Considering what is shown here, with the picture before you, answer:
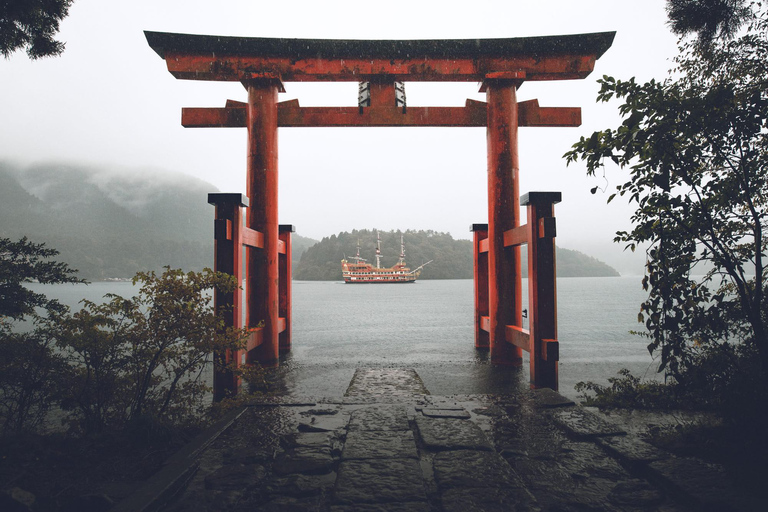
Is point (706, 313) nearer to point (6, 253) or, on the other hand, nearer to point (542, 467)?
point (542, 467)

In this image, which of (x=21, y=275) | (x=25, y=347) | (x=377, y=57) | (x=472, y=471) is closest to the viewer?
(x=472, y=471)

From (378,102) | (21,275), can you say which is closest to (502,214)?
(378,102)

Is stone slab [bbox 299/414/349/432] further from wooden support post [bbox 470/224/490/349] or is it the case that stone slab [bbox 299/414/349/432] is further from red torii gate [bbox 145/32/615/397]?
wooden support post [bbox 470/224/490/349]

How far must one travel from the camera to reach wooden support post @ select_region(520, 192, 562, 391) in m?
4.34

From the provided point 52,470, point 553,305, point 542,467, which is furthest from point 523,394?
point 52,470

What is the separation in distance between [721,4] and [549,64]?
84.5 inches

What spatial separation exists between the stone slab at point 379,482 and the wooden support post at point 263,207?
13.1ft

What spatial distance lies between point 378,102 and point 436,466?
5.52 m

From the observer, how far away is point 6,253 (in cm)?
385

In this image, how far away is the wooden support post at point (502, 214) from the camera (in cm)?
583

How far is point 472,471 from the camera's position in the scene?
2244 millimetres

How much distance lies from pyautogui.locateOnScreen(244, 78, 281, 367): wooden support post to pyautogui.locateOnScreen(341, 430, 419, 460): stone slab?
11.7ft

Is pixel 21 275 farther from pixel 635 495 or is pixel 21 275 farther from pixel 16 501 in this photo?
pixel 635 495

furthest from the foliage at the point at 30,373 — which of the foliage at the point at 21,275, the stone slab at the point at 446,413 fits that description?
the stone slab at the point at 446,413
